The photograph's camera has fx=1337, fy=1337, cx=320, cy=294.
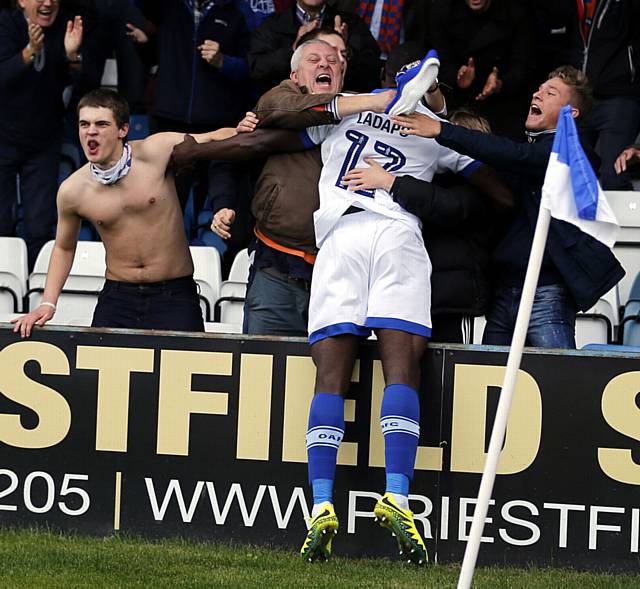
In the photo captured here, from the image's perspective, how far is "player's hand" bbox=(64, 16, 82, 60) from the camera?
27.3 feet

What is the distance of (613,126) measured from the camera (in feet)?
26.8

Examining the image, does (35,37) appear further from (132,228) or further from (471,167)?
(471,167)

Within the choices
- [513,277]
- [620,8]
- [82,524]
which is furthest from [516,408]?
[620,8]

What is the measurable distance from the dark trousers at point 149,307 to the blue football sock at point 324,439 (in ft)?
3.97

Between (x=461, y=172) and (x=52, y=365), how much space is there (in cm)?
195

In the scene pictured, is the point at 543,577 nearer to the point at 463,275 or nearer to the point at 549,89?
the point at 463,275

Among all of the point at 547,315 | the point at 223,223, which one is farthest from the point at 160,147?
the point at 547,315

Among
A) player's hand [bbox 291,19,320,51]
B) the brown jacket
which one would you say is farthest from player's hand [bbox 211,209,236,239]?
player's hand [bbox 291,19,320,51]

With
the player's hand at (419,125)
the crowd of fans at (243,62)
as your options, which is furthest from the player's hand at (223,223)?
the crowd of fans at (243,62)

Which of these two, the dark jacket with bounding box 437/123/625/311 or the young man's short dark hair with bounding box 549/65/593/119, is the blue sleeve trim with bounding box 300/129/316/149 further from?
the young man's short dark hair with bounding box 549/65/593/119

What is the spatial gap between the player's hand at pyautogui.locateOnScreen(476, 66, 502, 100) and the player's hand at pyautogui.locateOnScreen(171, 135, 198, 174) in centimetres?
250

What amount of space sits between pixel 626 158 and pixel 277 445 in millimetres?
3444

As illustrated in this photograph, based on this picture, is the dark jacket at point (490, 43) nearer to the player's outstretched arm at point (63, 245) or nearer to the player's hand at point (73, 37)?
the player's hand at point (73, 37)

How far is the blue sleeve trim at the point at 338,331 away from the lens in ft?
17.5
